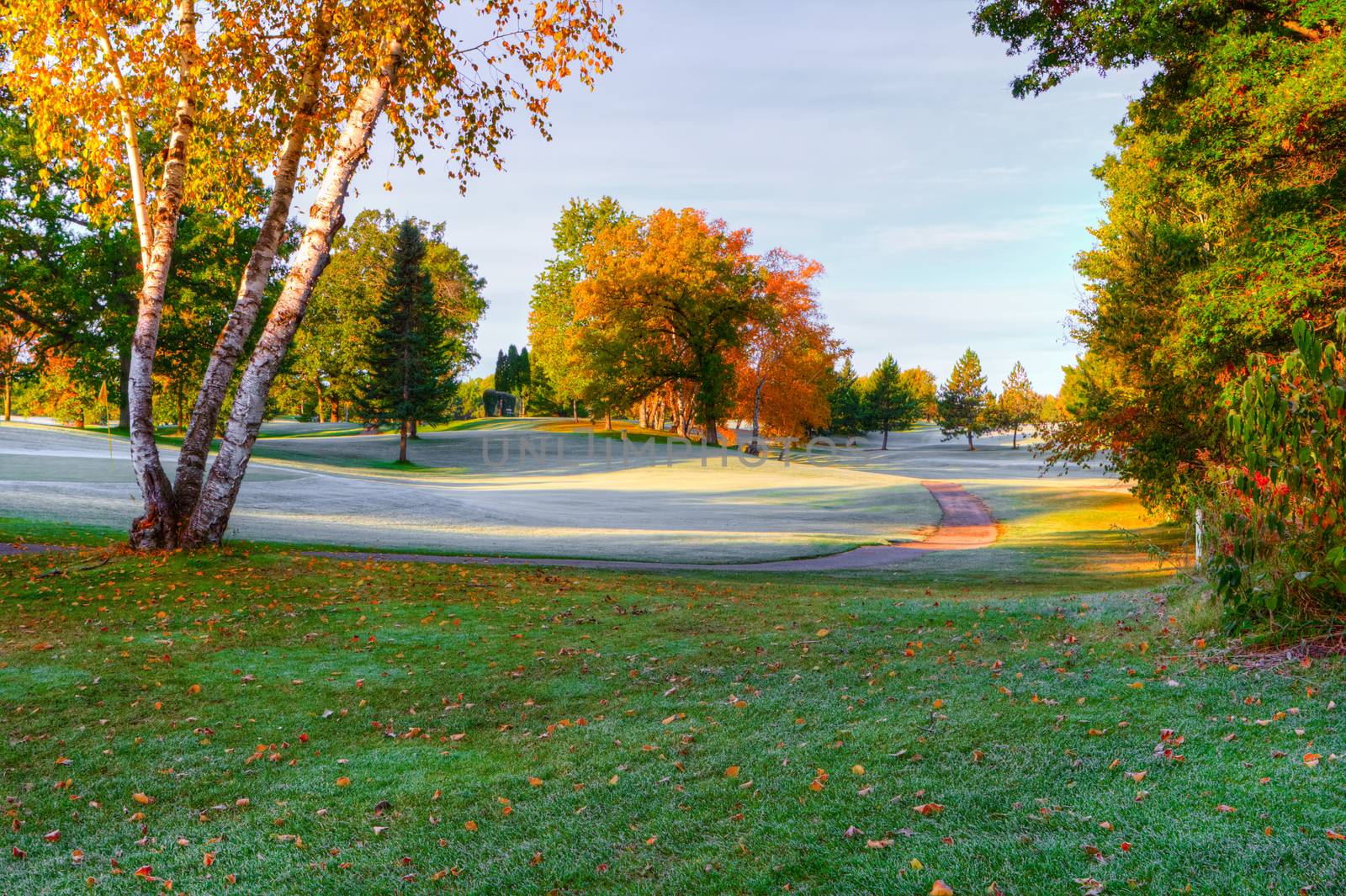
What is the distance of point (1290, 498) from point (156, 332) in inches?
521

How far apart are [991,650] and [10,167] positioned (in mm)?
39798

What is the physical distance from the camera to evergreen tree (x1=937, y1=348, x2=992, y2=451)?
74.7 meters

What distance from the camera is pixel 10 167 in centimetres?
3138

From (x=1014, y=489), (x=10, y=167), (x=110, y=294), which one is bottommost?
(x=1014, y=489)

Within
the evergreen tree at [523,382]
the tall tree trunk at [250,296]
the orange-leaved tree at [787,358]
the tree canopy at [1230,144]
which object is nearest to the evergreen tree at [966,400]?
the orange-leaved tree at [787,358]

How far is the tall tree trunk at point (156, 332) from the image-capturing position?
1119 cm

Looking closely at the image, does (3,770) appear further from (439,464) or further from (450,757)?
(439,464)

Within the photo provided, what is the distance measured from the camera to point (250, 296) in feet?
37.2

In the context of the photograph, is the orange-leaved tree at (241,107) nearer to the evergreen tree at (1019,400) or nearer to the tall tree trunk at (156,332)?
the tall tree trunk at (156,332)

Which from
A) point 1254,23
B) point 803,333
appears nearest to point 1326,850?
point 1254,23

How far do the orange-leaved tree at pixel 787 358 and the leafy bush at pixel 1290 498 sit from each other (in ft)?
151

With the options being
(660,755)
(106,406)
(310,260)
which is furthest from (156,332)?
(106,406)

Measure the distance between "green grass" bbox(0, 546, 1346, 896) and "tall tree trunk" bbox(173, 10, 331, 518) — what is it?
10.9 feet

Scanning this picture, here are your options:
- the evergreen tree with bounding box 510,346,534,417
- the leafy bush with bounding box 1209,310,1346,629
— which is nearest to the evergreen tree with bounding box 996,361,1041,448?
the evergreen tree with bounding box 510,346,534,417
